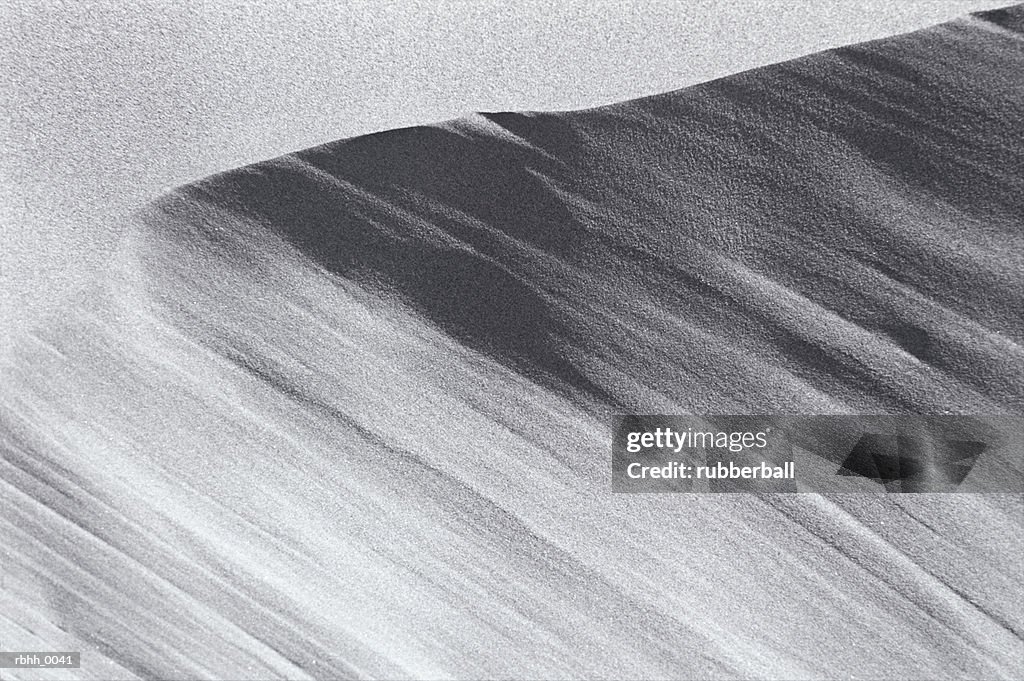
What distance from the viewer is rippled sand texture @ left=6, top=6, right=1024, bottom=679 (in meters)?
0.91

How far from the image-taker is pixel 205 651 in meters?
1.00

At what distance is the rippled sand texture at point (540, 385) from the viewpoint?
91cm

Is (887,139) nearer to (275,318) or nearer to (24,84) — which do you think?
(275,318)

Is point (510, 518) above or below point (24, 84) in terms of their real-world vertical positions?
below

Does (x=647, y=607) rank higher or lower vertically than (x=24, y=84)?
lower

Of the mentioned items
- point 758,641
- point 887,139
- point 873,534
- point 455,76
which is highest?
point 455,76

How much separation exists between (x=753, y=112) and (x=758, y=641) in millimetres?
733

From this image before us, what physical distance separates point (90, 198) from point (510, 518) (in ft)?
2.54

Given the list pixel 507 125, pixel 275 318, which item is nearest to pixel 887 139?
pixel 507 125

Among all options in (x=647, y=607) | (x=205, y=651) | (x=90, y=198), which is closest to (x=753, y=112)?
(x=647, y=607)

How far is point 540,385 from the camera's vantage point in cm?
96

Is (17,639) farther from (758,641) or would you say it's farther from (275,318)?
(758,641)

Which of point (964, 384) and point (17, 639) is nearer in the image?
point (964, 384)

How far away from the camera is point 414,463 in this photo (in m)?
0.98
